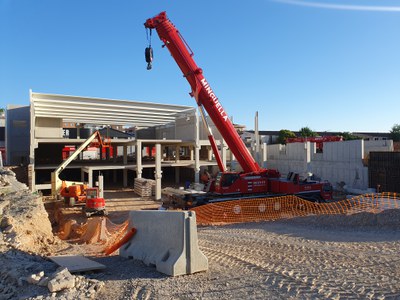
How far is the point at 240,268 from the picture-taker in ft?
20.1

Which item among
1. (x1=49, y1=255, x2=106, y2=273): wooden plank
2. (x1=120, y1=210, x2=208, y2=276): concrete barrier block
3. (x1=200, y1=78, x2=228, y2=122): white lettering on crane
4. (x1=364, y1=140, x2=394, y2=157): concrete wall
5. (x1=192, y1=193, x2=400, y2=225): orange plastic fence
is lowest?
(x1=192, y1=193, x2=400, y2=225): orange plastic fence

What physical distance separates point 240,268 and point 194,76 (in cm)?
1026

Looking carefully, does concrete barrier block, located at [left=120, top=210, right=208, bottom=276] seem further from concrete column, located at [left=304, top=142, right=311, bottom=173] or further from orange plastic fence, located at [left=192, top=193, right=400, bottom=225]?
concrete column, located at [left=304, top=142, right=311, bottom=173]

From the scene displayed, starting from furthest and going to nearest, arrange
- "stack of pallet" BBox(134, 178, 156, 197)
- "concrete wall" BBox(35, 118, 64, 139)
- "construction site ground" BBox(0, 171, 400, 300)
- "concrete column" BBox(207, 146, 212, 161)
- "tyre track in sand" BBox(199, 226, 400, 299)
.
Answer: "concrete column" BBox(207, 146, 212, 161) → "concrete wall" BBox(35, 118, 64, 139) → "stack of pallet" BBox(134, 178, 156, 197) → "tyre track in sand" BBox(199, 226, 400, 299) → "construction site ground" BBox(0, 171, 400, 300)

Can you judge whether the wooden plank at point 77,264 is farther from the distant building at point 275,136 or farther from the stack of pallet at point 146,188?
the distant building at point 275,136

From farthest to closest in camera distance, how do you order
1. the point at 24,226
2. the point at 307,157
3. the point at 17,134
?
1. the point at 17,134
2. the point at 307,157
3. the point at 24,226

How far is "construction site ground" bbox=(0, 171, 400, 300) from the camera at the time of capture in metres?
4.92

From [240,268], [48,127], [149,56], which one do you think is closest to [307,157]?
[149,56]

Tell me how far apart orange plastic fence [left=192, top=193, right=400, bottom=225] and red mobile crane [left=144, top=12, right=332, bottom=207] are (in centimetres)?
48

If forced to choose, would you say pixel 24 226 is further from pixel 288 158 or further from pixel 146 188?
pixel 288 158

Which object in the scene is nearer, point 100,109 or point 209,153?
point 100,109

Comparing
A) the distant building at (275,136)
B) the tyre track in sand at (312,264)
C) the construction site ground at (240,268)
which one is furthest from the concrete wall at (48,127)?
Answer: the distant building at (275,136)

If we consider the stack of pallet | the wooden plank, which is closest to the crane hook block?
the wooden plank

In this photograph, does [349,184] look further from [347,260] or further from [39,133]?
[39,133]
